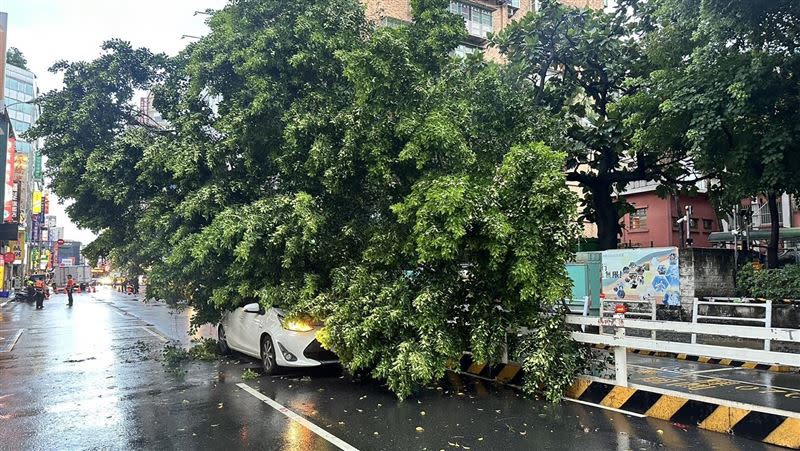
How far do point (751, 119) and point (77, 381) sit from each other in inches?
Result: 565

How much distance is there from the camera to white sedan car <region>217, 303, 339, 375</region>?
9.05 metres

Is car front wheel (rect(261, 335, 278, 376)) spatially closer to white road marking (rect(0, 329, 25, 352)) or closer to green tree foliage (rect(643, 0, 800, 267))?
white road marking (rect(0, 329, 25, 352))

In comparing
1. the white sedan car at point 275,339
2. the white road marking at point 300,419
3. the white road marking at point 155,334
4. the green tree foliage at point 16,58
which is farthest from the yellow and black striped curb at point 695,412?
the green tree foliage at point 16,58

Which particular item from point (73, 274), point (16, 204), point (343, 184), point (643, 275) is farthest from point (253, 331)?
point (73, 274)

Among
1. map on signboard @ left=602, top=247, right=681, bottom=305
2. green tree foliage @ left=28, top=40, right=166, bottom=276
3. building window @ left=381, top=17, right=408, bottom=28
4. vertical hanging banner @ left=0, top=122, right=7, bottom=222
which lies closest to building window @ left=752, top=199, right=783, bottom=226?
map on signboard @ left=602, top=247, right=681, bottom=305

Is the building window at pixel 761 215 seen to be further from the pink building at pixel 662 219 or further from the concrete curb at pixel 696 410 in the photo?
the concrete curb at pixel 696 410

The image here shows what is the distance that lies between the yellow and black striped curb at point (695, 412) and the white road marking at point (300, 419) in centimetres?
342

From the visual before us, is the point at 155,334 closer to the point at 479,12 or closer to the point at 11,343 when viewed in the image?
the point at 11,343

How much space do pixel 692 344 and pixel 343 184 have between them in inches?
225

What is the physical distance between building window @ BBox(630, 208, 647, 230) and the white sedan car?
29.5 metres

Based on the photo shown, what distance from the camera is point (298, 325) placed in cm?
924

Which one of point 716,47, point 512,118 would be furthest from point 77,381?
point 716,47

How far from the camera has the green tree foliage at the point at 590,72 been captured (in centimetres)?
1627

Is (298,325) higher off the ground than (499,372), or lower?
higher
